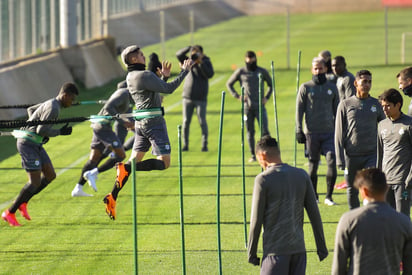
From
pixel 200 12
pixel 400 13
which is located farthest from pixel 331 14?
pixel 200 12

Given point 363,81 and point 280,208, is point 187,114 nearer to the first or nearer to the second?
point 363,81

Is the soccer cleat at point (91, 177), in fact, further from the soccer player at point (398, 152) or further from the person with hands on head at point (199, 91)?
the soccer player at point (398, 152)

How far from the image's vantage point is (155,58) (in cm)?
1683

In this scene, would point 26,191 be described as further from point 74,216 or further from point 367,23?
point 367,23

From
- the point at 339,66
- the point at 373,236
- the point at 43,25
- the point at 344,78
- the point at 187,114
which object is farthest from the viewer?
the point at 43,25

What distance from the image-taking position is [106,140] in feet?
54.6

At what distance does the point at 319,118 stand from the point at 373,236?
7830 millimetres

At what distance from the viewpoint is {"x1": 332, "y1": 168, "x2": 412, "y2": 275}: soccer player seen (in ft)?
25.4

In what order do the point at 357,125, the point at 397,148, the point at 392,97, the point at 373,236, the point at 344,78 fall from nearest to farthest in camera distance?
the point at 373,236, the point at 392,97, the point at 397,148, the point at 357,125, the point at 344,78

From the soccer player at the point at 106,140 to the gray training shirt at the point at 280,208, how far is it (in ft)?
25.4

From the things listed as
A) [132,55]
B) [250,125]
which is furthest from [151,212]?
[250,125]

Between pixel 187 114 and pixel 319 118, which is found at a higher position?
pixel 319 118

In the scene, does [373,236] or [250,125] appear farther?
[250,125]

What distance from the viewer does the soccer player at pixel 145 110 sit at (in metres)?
12.9
